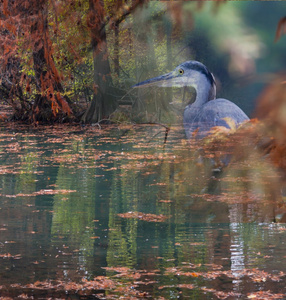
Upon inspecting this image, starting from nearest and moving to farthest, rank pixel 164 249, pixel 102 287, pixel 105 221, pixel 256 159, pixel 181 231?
pixel 256 159 → pixel 102 287 → pixel 164 249 → pixel 181 231 → pixel 105 221

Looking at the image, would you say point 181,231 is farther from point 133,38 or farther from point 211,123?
point 133,38

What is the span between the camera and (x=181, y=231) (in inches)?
244

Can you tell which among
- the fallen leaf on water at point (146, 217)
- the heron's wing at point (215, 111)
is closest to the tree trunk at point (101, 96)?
the heron's wing at point (215, 111)

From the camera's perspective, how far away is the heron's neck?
732 centimetres

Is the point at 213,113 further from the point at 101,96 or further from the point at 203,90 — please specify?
the point at 101,96

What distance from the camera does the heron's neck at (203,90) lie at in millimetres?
7324

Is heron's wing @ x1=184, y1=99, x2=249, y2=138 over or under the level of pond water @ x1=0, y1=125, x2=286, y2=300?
over

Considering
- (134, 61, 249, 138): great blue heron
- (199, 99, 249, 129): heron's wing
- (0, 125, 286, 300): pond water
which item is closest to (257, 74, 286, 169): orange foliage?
(0, 125, 286, 300): pond water

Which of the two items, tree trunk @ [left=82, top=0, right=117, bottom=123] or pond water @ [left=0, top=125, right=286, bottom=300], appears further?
tree trunk @ [left=82, top=0, right=117, bottom=123]

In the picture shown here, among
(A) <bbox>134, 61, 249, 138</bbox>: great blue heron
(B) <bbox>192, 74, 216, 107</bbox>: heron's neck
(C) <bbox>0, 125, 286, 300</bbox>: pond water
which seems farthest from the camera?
(B) <bbox>192, 74, 216, 107</bbox>: heron's neck

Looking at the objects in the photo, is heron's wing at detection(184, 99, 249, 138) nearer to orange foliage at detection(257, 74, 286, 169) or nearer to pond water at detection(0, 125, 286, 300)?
pond water at detection(0, 125, 286, 300)

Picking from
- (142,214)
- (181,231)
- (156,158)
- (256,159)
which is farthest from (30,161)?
(256,159)

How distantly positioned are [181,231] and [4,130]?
1300cm

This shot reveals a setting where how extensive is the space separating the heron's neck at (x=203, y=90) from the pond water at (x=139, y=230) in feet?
3.01
